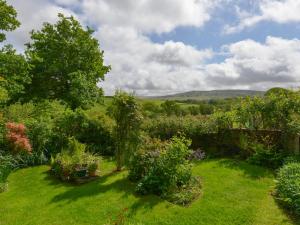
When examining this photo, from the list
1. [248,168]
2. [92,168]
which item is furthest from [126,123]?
[248,168]

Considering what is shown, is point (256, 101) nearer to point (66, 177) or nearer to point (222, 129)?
point (222, 129)

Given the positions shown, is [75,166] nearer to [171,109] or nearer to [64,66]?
[64,66]

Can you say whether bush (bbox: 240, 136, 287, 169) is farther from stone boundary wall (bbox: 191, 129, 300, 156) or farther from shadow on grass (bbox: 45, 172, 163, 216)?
shadow on grass (bbox: 45, 172, 163, 216)

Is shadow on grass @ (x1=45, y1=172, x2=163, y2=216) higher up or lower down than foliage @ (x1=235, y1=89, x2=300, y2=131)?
lower down

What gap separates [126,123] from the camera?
1203 centimetres

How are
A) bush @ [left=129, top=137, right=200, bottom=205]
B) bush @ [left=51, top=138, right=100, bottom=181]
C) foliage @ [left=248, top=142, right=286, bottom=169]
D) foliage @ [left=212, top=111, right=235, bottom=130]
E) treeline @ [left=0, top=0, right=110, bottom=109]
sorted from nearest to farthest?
bush @ [left=129, top=137, right=200, bottom=205], bush @ [left=51, top=138, right=100, bottom=181], foliage @ [left=248, top=142, right=286, bottom=169], foliage @ [left=212, top=111, right=235, bottom=130], treeline @ [left=0, top=0, right=110, bottom=109]

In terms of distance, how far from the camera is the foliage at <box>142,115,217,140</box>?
15.4m

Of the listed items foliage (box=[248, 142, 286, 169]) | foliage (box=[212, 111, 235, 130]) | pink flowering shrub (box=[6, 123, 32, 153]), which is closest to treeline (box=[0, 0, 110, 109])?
pink flowering shrub (box=[6, 123, 32, 153])

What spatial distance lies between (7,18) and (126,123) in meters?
11.3

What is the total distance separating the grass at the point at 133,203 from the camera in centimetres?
746

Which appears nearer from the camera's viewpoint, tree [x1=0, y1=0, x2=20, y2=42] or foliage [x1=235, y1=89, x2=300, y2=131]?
foliage [x1=235, y1=89, x2=300, y2=131]

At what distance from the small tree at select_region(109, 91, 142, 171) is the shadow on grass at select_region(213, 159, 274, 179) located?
3.89 meters

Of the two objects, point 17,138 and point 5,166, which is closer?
point 5,166

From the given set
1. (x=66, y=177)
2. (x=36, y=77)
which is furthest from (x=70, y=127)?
(x=36, y=77)
